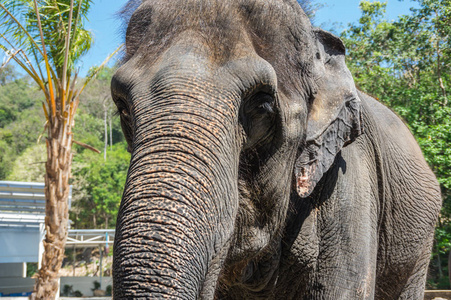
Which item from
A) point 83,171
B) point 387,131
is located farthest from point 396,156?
point 83,171

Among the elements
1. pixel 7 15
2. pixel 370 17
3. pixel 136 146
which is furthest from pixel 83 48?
pixel 370 17

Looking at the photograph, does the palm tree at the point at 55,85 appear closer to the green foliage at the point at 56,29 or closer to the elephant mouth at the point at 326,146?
the green foliage at the point at 56,29

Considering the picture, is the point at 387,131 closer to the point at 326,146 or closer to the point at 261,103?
the point at 326,146

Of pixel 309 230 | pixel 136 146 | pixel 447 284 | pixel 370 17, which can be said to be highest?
pixel 370 17

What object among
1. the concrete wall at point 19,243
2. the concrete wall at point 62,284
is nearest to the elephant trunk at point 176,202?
the concrete wall at point 19,243

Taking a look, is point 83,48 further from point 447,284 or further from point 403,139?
point 447,284

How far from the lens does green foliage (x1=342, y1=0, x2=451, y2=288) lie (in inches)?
533

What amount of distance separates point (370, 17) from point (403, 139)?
55.2 ft

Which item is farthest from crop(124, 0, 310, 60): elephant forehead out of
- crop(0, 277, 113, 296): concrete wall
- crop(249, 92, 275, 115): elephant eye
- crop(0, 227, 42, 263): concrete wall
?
crop(0, 277, 113, 296): concrete wall

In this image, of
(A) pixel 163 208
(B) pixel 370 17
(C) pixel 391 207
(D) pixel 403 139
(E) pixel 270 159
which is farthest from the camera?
(B) pixel 370 17

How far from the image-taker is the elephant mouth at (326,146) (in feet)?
9.84

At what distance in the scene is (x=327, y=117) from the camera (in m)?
3.11

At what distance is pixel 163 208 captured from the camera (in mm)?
1988

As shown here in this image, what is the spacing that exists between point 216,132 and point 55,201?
7.97 meters
